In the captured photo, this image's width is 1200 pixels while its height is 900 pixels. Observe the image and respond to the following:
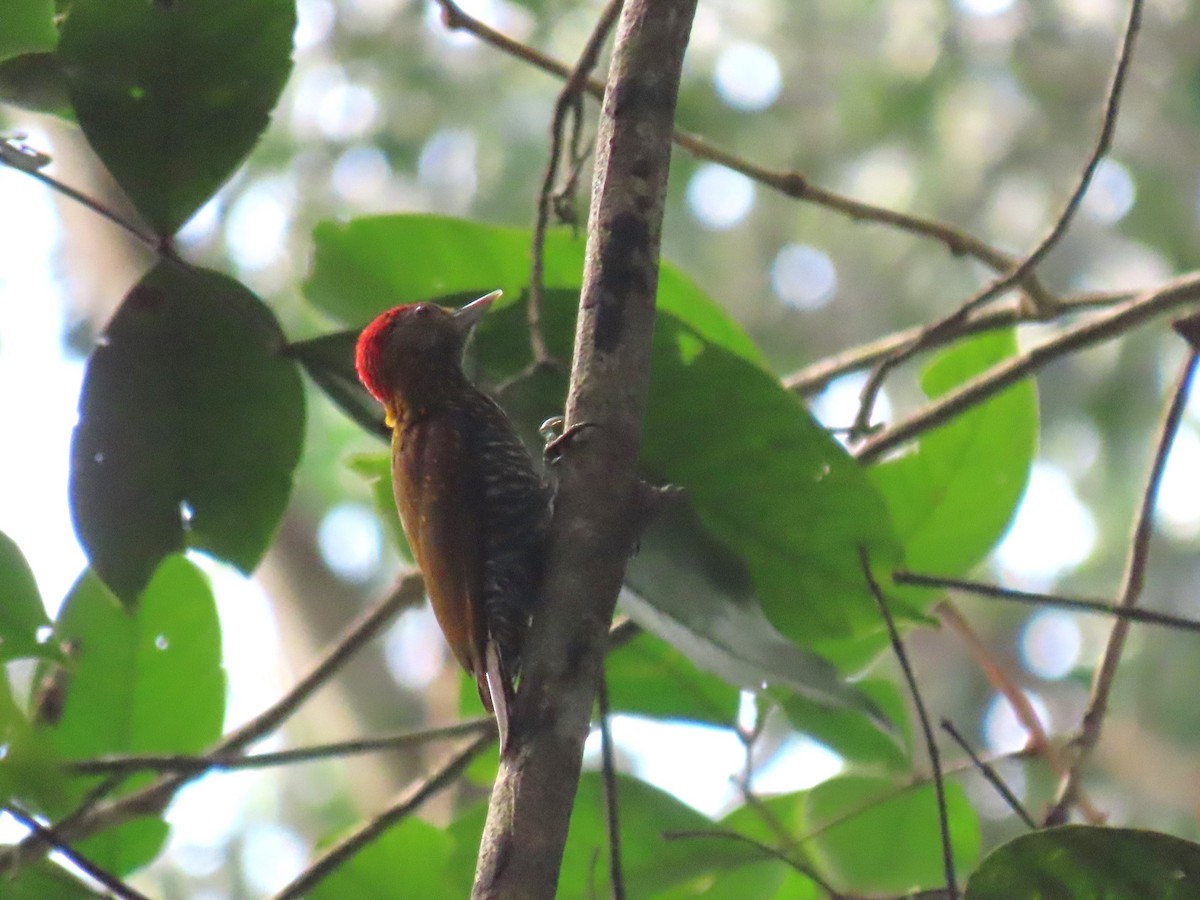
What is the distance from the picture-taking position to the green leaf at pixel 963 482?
2.50m

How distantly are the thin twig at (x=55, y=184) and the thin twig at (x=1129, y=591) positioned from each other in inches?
61.9

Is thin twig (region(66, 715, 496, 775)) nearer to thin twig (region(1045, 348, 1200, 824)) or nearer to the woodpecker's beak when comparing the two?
the woodpecker's beak

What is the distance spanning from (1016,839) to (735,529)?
70 centimetres

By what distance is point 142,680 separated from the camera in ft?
8.40

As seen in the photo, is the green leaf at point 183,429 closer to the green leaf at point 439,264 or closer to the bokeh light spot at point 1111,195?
the green leaf at point 439,264

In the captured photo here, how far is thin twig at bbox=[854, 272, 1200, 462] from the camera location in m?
2.30

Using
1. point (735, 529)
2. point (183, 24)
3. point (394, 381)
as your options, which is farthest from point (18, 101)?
Answer: point (735, 529)

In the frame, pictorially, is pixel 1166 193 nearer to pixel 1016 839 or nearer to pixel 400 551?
pixel 400 551

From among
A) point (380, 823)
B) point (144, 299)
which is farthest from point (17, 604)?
point (380, 823)

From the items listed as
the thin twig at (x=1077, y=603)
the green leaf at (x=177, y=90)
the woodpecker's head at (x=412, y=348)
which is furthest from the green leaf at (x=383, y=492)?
the thin twig at (x=1077, y=603)

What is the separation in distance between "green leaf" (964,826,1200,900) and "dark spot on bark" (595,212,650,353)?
753 millimetres

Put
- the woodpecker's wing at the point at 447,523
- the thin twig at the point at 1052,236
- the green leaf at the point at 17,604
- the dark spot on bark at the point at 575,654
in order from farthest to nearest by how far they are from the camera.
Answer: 1. the woodpecker's wing at the point at 447,523
2. the thin twig at the point at 1052,236
3. the green leaf at the point at 17,604
4. the dark spot on bark at the point at 575,654

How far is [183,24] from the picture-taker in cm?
213

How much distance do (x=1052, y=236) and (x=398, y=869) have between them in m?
1.60
